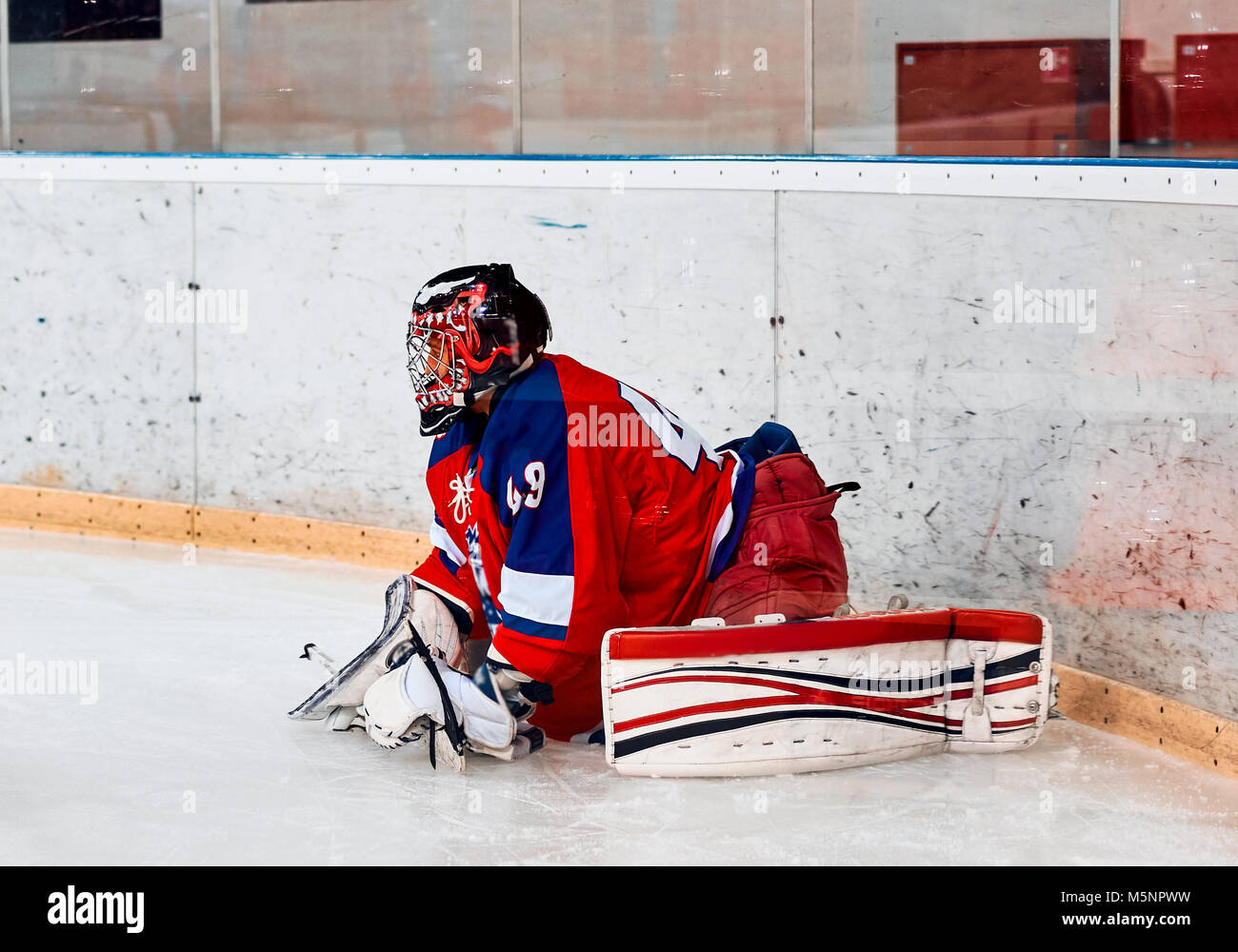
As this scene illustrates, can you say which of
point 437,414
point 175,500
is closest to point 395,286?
point 175,500

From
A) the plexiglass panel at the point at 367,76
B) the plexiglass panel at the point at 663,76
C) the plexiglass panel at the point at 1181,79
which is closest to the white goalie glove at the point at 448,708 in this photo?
the plexiglass panel at the point at 1181,79

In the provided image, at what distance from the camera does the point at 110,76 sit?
5676mm

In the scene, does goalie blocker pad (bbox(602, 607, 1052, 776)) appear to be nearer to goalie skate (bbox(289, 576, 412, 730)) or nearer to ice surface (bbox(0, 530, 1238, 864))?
ice surface (bbox(0, 530, 1238, 864))

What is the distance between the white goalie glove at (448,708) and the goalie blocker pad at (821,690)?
0.21 m

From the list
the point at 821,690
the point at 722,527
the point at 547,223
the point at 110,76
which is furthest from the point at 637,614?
the point at 110,76

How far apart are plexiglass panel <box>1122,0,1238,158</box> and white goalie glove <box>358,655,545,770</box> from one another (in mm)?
2027

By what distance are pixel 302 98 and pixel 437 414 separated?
2.80 m

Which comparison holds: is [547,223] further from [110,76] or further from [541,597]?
[541,597]

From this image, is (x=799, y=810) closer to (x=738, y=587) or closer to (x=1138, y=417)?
(x=738, y=587)

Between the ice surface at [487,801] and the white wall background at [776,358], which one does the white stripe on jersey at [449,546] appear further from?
the white wall background at [776,358]

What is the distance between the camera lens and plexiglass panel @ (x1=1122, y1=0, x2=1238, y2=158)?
3.43 m

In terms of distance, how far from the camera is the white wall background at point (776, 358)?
10.7 ft

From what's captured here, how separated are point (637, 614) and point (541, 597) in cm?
32

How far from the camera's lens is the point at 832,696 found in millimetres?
2945
